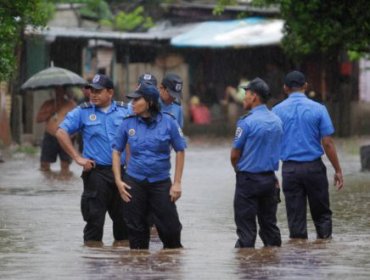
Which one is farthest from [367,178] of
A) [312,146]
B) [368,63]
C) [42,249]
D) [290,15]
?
[368,63]

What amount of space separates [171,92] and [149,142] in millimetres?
2054

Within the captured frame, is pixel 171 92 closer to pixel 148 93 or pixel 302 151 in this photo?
pixel 302 151

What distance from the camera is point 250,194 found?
11.9 m

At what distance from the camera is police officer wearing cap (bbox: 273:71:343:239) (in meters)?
12.9

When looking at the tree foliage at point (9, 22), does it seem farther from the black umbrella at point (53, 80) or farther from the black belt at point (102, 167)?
the black belt at point (102, 167)

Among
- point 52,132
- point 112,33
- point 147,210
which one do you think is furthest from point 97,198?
point 112,33

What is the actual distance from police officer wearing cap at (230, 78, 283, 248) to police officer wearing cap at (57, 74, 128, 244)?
1258 millimetres

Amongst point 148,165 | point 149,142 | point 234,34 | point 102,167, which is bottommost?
point 102,167

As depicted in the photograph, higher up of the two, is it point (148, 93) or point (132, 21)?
point (132, 21)

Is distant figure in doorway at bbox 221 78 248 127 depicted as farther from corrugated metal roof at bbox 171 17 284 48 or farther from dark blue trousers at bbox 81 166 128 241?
A: dark blue trousers at bbox 81 166 128 241

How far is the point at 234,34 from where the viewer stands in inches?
1564

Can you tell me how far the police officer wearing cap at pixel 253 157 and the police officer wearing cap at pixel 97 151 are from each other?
4.13ft

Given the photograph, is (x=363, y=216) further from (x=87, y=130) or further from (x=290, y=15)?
(x=290, y=15)

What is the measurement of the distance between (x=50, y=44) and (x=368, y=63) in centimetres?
1075
